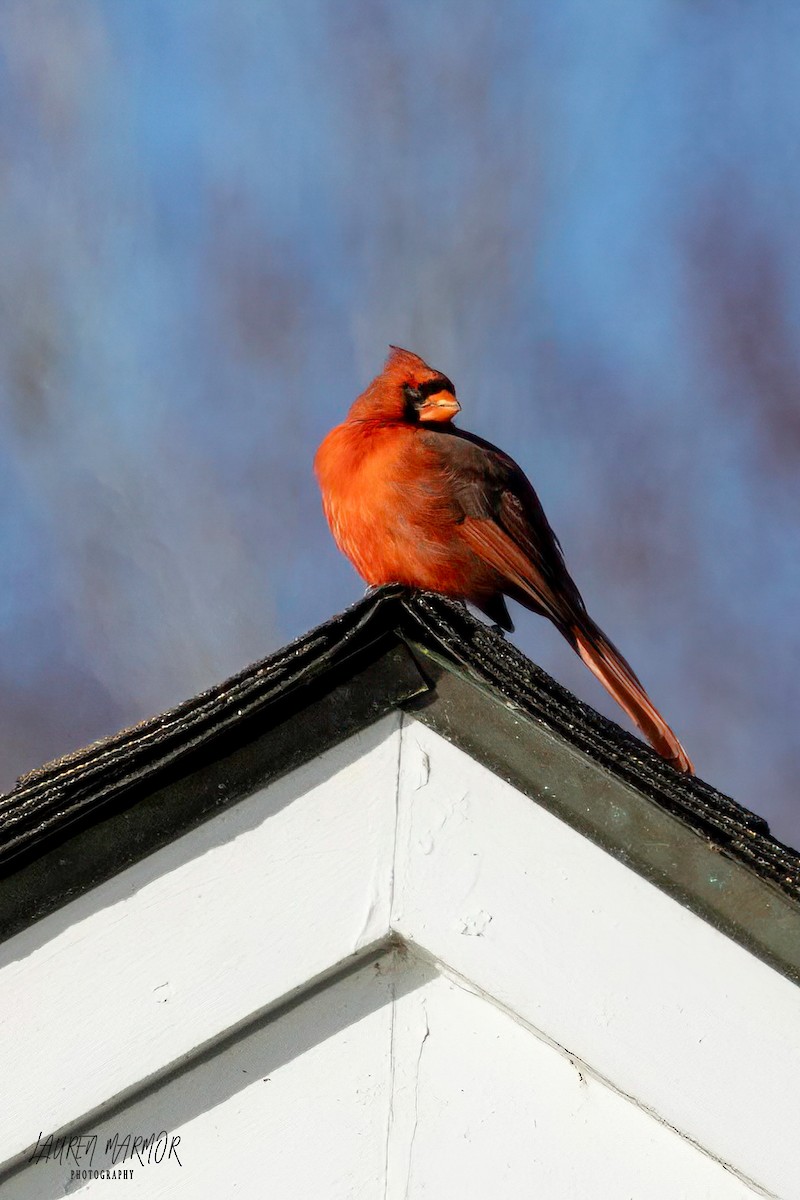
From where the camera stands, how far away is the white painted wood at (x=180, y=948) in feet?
7.52

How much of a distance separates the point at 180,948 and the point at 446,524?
7.52 ft

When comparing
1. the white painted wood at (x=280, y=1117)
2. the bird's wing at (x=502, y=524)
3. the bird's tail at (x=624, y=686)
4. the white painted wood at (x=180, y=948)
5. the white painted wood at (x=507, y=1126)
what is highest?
the bird's wing at (x=502, y=524)

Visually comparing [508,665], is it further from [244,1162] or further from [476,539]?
[476,539]

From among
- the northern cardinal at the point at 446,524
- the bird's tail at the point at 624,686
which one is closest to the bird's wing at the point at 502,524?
the northern cardinal at the point at 446,524

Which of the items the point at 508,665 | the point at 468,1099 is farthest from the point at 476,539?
the point at 468,1099

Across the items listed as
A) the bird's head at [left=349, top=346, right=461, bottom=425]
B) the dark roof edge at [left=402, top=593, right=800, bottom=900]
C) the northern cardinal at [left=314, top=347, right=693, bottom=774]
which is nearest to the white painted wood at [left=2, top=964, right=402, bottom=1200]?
the dark roof edge at [left=402, top=593, right=800, bottom=900]

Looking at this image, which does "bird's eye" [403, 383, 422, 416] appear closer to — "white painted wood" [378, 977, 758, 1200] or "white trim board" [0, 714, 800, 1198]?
"white trim board" [0, 714, 800, 1198]

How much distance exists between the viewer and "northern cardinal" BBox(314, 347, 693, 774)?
4305 mm

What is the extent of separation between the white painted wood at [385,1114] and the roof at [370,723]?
0.38m

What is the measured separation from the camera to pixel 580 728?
2363 millimetres

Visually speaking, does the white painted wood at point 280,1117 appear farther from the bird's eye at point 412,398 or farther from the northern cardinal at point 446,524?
the bird's eye at point 412,398

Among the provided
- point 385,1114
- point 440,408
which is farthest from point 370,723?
point 440,408

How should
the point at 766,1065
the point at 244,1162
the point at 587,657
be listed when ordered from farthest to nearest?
the point at 587,657 < the point at 244,1162 < the point at 766,1065

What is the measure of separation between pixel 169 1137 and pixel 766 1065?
1.02m
